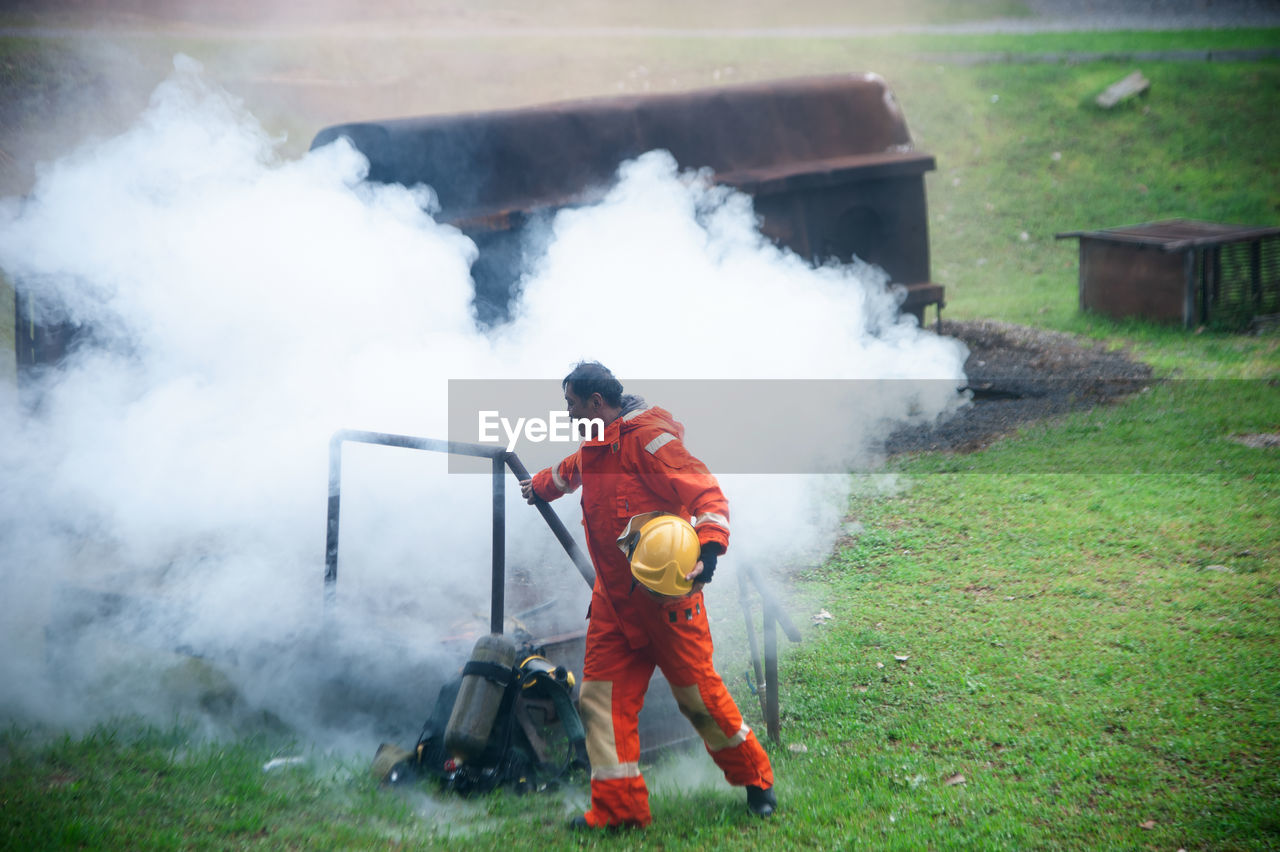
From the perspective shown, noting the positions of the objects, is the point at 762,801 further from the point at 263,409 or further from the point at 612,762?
the point at 263,409

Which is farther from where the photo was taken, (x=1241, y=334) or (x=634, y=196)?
(x=1241, y=334)

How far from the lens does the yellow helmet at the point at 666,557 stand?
10.3 feet

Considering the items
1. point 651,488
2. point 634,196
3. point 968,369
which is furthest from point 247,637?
point 968,369

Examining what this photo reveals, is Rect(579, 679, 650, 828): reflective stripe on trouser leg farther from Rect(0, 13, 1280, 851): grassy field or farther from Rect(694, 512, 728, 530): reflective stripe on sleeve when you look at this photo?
Rect(694, 512, 728, 530): reflective stripe on sleeve

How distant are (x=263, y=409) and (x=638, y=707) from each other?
116 inches

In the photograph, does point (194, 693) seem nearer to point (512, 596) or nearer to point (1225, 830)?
point (512, 596)

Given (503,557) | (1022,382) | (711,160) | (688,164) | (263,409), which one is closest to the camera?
(503,557)

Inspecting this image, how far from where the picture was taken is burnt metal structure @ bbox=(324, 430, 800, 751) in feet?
12.2

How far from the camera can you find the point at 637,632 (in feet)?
11.0

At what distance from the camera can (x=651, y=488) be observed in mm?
3387

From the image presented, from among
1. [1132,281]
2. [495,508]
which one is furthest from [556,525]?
[1132,281]

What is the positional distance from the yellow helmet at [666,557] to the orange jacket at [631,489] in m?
0.10

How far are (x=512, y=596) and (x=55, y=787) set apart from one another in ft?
6.51

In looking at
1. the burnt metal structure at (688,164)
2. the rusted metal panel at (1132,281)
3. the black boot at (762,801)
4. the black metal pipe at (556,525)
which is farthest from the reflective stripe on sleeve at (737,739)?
the rusted metal panel at (1132,281)
